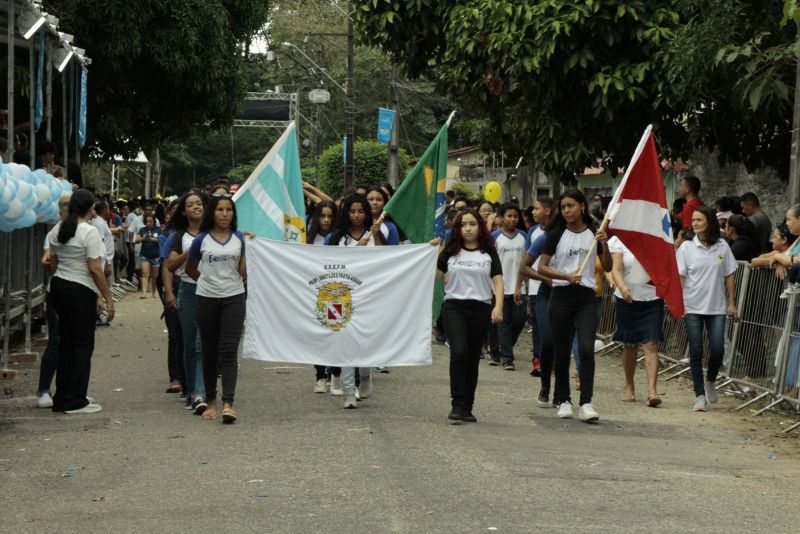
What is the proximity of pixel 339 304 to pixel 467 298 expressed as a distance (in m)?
1.24

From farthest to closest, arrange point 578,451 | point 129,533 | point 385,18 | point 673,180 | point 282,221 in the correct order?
point 673,180, point 385,18, point 282,221, point 578,451, point 129,533

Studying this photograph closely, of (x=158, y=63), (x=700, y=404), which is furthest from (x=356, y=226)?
(x=158, y=63)

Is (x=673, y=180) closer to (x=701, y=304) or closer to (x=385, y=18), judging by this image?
(x=385, y=18)

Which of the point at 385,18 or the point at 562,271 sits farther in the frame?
the point at 385,18

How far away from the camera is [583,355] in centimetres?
1170

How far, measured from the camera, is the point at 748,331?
13875 millimetres

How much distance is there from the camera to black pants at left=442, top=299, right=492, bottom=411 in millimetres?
11273

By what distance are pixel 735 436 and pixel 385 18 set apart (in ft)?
35.3

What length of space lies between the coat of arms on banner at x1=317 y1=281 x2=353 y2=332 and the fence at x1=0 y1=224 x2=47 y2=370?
11.5 ft

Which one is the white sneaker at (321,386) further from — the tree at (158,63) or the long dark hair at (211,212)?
the tree at (158,63)

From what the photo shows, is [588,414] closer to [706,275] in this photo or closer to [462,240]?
[462,240]

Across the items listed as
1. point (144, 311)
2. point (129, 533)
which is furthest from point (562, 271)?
point (144, 311)

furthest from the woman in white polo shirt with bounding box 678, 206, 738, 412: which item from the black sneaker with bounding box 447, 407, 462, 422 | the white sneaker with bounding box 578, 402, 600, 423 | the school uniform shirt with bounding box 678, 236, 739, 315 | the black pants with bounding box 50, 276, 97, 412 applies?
the black pants with bounding box 50, 276, 97, 412

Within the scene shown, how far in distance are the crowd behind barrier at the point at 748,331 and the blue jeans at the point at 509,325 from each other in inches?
69.4
